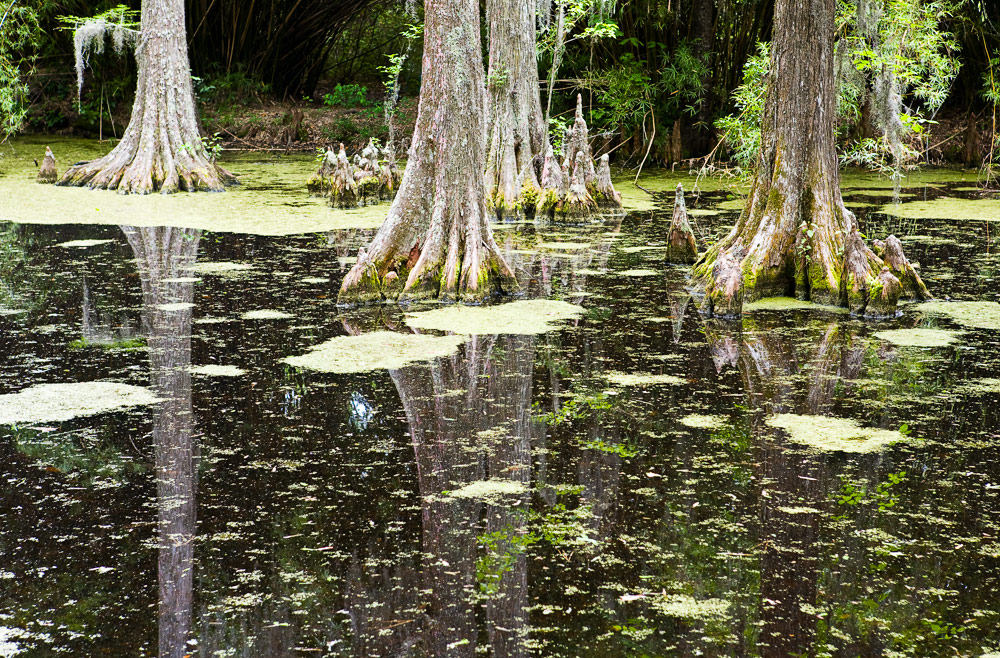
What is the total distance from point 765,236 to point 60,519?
4.93m

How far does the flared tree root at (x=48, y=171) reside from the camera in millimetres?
13039

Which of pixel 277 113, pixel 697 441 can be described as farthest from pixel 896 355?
pixel 277 113

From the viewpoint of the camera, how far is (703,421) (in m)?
4.53

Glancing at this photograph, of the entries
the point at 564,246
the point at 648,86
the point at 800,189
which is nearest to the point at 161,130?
the point at 564,246

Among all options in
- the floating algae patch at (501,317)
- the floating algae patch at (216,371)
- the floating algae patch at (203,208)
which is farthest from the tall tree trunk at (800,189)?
the floating algae patch at (203,208)

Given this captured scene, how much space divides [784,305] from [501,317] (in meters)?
1.89

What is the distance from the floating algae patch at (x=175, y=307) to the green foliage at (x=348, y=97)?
1330 cm

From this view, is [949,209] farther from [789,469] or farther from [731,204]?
[789,469]

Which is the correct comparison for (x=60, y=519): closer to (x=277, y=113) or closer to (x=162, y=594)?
(x=162, y=594)

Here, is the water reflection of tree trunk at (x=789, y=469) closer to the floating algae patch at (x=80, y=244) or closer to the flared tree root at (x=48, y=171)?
the floating algae patch at (x=80, y=244)

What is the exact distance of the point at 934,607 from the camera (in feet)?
9.62

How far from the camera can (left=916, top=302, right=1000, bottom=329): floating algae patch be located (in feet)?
20.5

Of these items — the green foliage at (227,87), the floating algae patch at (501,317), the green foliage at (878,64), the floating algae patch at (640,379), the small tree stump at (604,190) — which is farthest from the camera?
the green foliage at (227,87)

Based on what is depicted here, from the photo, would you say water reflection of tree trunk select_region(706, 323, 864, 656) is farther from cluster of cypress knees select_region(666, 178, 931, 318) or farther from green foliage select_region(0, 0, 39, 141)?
green foliage select_region(0, 0, 39, 141)
